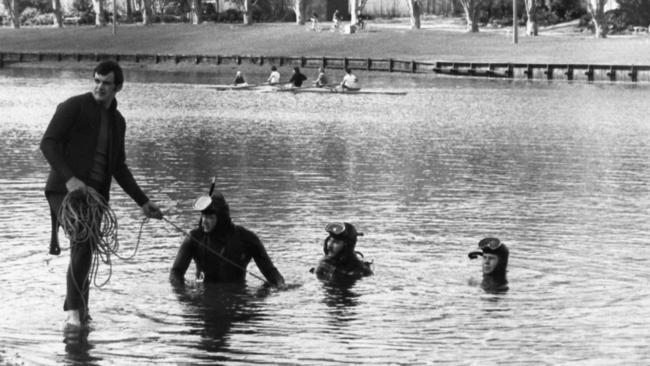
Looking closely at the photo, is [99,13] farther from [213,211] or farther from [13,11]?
[213,211]

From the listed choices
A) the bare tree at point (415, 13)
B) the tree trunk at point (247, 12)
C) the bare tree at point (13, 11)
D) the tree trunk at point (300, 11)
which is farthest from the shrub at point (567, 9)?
the bare tree at point (13, 11)

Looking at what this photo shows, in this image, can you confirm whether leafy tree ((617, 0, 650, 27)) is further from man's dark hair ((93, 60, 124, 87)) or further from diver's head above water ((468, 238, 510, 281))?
man's dark hair ((93, 60, 124, 87))

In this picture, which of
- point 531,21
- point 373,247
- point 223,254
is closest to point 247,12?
point 531,21

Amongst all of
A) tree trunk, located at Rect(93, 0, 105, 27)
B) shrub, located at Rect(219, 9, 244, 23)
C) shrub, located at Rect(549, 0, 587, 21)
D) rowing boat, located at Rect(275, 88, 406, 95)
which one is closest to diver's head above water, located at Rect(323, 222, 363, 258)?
rowing boat, located at Rect(275, 88, 406, 95)

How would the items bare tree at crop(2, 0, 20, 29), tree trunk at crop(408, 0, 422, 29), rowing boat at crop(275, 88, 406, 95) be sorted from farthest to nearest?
bare tree at crop(2, 0, 20, 29), tree trunk at crop(408, 0, 422, 29), rowing boat at crop(275, 88, 406, 95)

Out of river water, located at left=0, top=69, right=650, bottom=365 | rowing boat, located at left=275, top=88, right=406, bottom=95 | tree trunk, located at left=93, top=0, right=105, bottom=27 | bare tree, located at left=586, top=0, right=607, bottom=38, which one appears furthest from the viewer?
tree trunk, located at left=93, top=0, right=105, bottom=27

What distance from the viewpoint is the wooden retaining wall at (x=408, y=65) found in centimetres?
8394

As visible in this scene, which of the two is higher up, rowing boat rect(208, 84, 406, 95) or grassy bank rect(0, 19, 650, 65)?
rowing boat rect(208, 84, 406, 95)

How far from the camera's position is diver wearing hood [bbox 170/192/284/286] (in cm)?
1636

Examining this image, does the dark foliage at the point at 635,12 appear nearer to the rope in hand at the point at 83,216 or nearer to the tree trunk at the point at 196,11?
the tree trunk at the point at 196,11

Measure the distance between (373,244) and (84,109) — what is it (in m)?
8.16

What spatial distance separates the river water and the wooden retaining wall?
36.6m

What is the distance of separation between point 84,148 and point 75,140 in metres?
0.11

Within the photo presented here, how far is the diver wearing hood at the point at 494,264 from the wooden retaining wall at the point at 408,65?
66718mm
